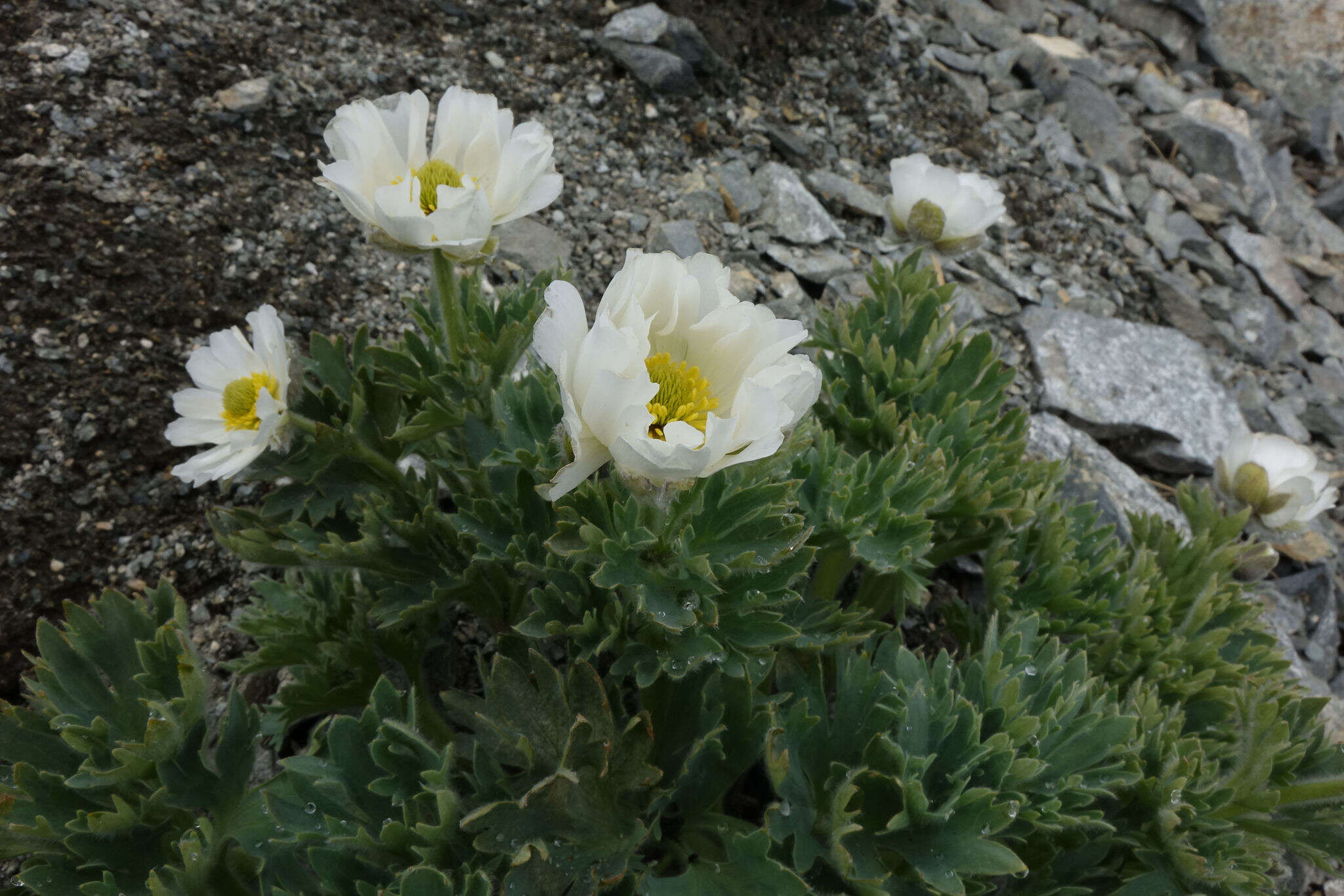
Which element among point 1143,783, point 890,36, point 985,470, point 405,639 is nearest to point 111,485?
point 405,639

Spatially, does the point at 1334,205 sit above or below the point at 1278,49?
below

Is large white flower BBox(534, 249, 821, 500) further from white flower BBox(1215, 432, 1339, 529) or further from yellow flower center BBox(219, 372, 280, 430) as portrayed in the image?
white flower BBox(1215, 432, 1339, 529)

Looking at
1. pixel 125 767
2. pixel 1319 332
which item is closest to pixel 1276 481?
pixel 1319 332

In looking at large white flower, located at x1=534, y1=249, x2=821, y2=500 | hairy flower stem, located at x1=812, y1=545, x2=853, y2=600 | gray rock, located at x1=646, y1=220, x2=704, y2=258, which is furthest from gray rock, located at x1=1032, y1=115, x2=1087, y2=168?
large white flower, located at x1=534, y1=249, x2=821, y2=500

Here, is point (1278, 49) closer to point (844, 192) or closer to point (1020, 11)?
point (1020, 11)

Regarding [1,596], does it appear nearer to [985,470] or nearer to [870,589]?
[870,589]
